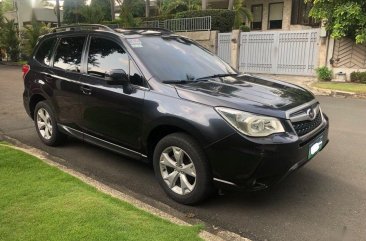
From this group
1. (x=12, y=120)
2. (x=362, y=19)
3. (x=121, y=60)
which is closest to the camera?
(x=121, y=60)

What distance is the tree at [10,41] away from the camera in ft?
97.9

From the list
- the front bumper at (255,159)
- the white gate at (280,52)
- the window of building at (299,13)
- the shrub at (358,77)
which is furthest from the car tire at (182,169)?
the window of building at (299,13)

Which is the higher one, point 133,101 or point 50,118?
point 133,101

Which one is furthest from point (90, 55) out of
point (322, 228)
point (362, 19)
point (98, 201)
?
point (362, 19)

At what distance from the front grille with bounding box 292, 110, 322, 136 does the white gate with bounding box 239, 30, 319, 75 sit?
12004 millimetres

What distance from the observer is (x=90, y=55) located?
522 cm

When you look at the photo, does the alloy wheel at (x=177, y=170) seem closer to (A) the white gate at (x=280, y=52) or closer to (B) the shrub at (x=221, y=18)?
(A) the white gate at (x=280, y=52)

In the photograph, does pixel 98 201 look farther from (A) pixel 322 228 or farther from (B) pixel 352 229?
(B) pixel 352 229

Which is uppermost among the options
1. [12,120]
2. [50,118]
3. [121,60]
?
[121,60]

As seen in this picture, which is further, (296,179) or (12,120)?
(12,120)

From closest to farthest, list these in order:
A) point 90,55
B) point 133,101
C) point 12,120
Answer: point 133,101, point 90,55, point 12,120

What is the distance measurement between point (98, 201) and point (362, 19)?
42.7ft

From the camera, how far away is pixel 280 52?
16.5 metres

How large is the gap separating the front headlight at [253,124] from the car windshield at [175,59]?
1.05 metres
